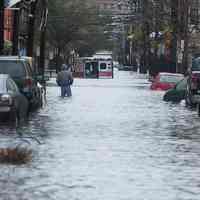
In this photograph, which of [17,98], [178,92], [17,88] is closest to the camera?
[17,98]

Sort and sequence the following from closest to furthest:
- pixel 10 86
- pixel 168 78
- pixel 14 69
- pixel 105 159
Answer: pixel 105 159
pixel 10 86
pixel 14 69
pixel 168 78

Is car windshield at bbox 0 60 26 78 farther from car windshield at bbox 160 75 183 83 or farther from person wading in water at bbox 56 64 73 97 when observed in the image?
car windshield at bbox 160 75 183 83

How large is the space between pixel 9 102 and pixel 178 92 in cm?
1911

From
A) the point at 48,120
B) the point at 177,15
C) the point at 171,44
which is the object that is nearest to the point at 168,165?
the point at 48,120

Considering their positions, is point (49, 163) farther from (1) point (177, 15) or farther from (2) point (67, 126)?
(1) point (177, 15)

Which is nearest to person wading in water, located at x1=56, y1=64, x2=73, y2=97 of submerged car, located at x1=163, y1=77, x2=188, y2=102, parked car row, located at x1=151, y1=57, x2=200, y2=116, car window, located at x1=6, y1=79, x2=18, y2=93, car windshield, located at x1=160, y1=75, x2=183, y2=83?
parked car row, located at x1=151, y1=57, x2=200, y2=116

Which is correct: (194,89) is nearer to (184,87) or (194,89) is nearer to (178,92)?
(184,87)

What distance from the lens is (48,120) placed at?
2673 centimetres

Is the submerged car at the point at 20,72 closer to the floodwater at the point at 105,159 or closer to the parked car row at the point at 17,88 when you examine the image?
the parked car row at the point at 17,88

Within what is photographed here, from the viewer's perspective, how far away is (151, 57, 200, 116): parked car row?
33.8 metres

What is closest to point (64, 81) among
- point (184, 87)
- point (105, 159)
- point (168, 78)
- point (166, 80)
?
point (184, 87)

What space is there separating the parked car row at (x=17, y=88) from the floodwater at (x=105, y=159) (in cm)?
52

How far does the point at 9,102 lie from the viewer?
75.2 ft

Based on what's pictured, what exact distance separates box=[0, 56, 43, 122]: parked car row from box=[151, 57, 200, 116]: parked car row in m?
5.83
